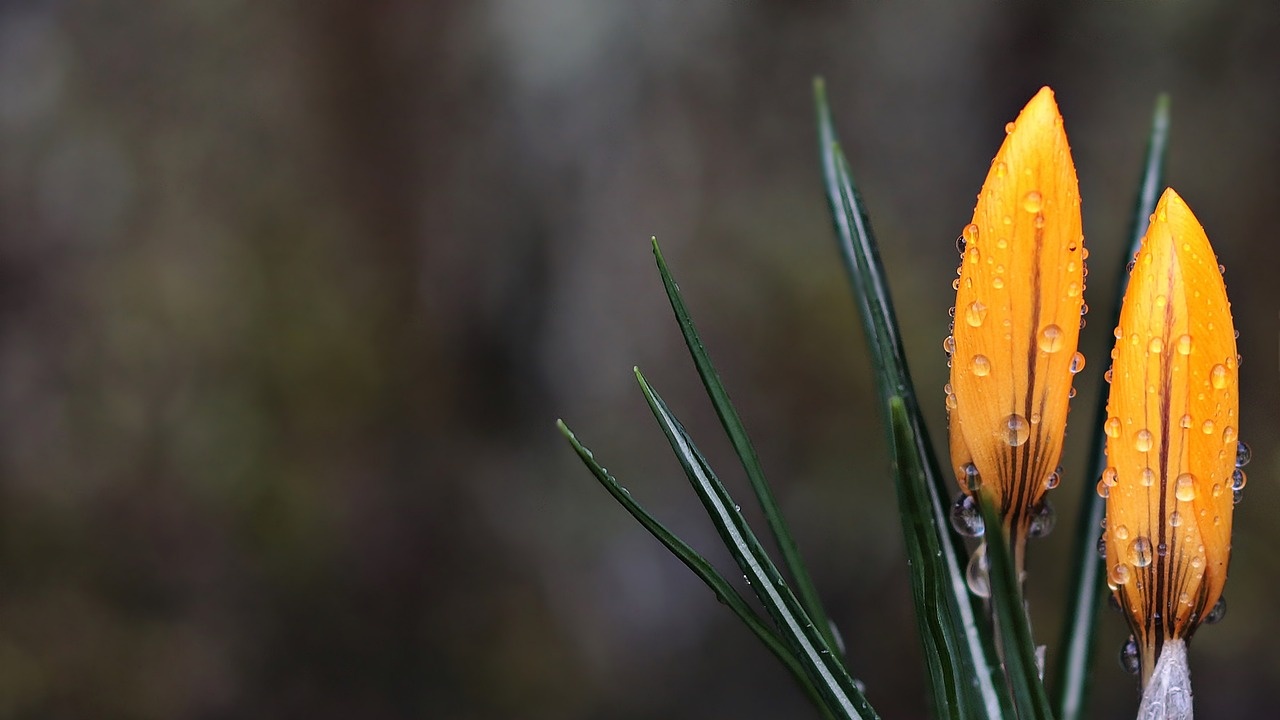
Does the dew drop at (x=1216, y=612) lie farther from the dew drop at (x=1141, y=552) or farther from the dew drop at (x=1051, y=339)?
the dew drop at (x=1051, y=339)

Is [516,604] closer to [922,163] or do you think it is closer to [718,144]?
[718,144]

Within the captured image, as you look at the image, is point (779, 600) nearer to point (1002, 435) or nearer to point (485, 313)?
point (1002, 435)

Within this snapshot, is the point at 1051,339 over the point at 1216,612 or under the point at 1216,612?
over

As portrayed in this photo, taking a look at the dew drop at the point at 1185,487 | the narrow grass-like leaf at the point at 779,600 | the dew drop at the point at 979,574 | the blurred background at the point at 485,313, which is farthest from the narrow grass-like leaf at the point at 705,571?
Answer: the blurred background at the point at 485,313

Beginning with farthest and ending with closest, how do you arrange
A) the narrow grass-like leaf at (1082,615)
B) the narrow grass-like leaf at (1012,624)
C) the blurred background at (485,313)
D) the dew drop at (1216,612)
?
the blurred background at (485,313), the narrow grass-like leaf at (1082,615), the dew drop at (1216,612), the narrow grass-like leaf at (1012,624)

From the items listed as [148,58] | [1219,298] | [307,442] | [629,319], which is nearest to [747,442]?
[1219,298]

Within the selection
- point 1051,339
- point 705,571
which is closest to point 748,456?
point 705,571
